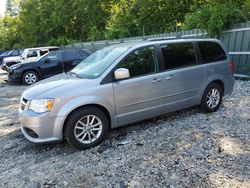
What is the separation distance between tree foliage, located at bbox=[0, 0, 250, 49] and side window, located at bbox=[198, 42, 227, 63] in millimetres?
3703

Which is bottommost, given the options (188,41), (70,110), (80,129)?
(80,129)

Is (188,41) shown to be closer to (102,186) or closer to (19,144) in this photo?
(102,186)

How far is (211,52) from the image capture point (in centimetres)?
588

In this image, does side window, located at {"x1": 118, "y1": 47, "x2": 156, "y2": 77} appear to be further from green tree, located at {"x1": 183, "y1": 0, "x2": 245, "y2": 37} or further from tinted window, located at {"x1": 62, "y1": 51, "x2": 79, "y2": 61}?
tinted window, located at {"x1": 62, "y1": 51, "x2": 79, "y2": 61}

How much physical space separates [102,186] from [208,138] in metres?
2.09

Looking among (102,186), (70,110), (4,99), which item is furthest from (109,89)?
(4,99)

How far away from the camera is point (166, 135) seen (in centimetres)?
489

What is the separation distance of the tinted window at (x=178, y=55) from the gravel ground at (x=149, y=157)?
1.14 m

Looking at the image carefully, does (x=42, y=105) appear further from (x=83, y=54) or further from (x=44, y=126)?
(x=83, y=54)

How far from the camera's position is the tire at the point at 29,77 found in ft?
40.8

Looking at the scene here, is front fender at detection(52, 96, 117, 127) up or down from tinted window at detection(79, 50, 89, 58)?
up

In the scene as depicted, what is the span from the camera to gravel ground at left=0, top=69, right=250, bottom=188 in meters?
3.57

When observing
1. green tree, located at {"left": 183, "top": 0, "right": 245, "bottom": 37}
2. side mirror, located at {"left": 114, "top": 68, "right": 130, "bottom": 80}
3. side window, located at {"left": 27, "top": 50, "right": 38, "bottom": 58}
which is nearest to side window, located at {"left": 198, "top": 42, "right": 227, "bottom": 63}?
side mirror, located at {"left": 114, "top": 68, "right": 130, "bottom": 80}

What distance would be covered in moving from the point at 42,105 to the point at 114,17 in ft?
62.3
